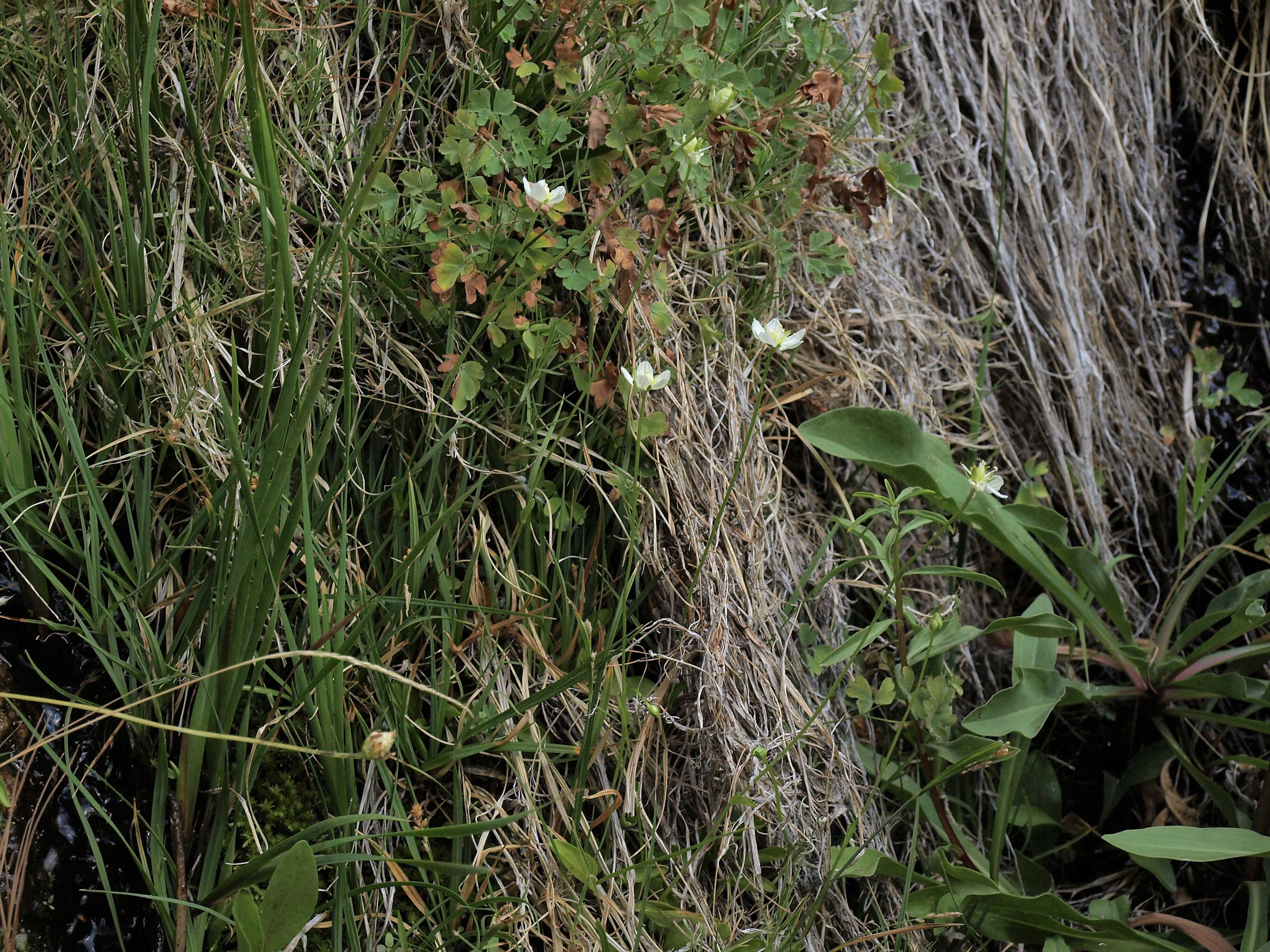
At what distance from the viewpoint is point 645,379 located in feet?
3.90

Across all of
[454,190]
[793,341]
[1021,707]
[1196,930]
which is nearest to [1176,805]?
[1196,930]

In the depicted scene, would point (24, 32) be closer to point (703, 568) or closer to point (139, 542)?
point (139, 542)

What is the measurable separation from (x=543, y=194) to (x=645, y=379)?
0.88 feet

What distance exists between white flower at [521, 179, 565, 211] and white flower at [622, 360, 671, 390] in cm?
24

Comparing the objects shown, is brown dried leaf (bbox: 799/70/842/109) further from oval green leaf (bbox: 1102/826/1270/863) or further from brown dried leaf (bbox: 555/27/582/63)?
oval green leaf (bbox: 1102/826/1270/863)

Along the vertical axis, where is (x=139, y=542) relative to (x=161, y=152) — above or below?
below

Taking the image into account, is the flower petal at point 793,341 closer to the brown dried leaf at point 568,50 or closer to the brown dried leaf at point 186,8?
the brown dried leaf at point 568,50

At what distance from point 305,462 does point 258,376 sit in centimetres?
22

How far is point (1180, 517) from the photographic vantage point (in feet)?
6.26

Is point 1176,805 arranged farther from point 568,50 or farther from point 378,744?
point 568,50

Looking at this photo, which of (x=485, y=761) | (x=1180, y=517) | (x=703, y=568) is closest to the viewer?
(x=485, y=761)

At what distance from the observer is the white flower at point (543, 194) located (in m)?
1.15

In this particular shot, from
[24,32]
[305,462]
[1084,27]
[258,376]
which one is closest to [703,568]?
[305,462]

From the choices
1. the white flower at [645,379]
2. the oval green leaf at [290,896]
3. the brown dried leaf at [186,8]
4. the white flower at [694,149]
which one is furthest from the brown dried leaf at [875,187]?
the oval green leaf at [290,896]
